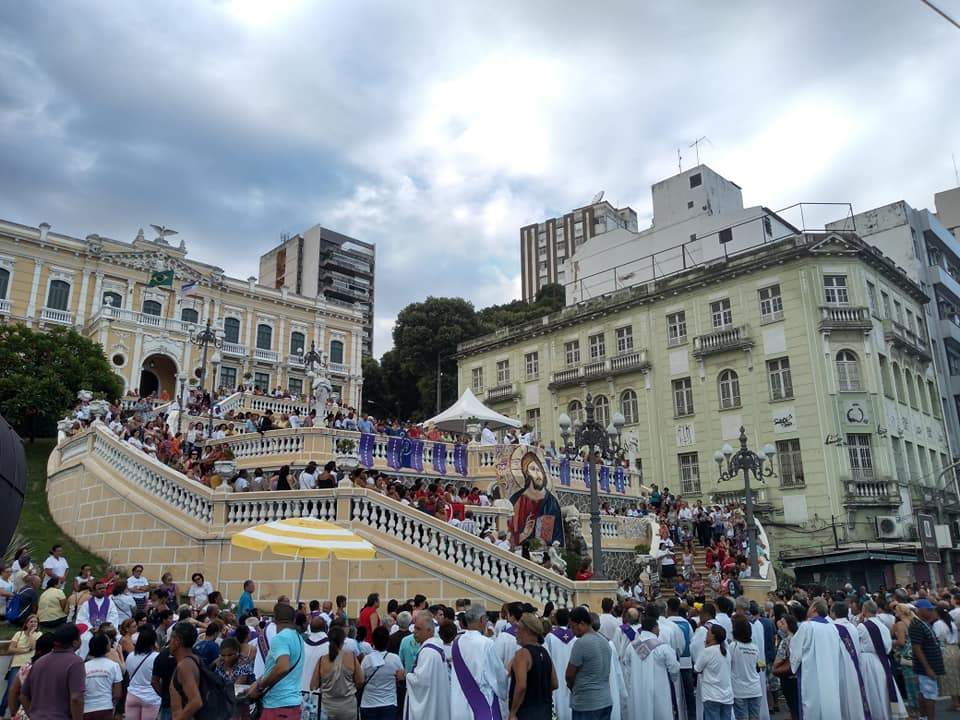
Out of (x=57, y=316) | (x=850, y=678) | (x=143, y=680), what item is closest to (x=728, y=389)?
(x=850, y=678)

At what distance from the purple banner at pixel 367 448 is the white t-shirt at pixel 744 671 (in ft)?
46.0

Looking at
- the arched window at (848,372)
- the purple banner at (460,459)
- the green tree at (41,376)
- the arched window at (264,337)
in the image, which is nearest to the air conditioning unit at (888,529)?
the arched window at (848,372)

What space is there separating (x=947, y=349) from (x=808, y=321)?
14766mm

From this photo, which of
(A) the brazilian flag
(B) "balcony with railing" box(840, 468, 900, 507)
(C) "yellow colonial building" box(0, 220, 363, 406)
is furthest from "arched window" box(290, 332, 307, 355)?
(B) "balcony with railing" box(840, 468, 900, 507)

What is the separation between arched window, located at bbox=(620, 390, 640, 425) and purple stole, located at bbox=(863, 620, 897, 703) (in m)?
28.6

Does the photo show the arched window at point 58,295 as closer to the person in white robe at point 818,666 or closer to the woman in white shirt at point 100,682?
the woman in white shirt at point 100,682

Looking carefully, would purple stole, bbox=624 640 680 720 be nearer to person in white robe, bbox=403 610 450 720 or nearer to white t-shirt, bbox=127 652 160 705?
person in white robe, bbox=403 610 450 720

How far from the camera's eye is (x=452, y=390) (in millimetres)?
54969

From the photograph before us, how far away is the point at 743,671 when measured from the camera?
8.84 meters

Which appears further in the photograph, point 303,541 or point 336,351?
point 336,351

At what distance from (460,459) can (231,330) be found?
32353 millimetres

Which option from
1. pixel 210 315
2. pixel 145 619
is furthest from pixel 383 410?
pixel 145 619

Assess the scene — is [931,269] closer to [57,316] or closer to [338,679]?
[338,679]

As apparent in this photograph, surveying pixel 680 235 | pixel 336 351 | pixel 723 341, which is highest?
pixel 680 235
